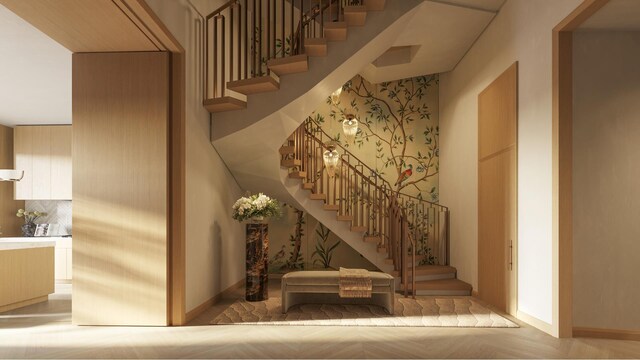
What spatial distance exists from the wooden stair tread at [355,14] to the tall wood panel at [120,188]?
2084mm

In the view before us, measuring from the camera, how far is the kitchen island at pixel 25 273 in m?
6.10

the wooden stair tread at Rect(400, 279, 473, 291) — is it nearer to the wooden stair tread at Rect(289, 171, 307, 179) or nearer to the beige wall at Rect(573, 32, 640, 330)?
the wooden stair tread at Rect(289, 171, 307, 179)

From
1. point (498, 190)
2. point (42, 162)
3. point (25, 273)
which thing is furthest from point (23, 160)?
point (498, 190)

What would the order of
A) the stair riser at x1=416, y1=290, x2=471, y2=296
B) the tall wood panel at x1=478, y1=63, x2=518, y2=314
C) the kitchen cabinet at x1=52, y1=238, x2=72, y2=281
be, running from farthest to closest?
the kitchen cabinet at x1=52, y1=238, x2=72, y2=281, the stair riser at x1=416, y1=290, x2=471, y2=296, the tall wood panel at x1=478, y1=63, x2=518, y2=314


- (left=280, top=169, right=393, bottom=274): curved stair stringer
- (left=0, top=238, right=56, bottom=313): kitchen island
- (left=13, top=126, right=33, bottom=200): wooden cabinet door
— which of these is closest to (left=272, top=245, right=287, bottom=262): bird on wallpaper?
(left=280, top=169, right=393, bottom=274): curved stair stringer

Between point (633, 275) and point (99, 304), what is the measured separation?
5211mm

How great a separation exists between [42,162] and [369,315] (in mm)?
6956

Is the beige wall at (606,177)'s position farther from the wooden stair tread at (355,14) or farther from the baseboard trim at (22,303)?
the baseboard trim at (22,303)

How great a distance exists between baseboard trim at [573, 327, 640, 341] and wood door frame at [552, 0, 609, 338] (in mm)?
106

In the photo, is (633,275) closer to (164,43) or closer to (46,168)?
(164,43)

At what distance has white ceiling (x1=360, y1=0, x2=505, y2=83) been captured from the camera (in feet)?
20.4

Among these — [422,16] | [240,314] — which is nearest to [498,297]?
[240,314]

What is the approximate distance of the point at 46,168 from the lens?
9.31 meters

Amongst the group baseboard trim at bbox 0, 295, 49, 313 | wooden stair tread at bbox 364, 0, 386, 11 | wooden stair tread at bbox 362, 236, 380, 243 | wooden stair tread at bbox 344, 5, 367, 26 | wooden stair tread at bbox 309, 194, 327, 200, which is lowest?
baseboard trim at bbox 0, 295, 49, 313
